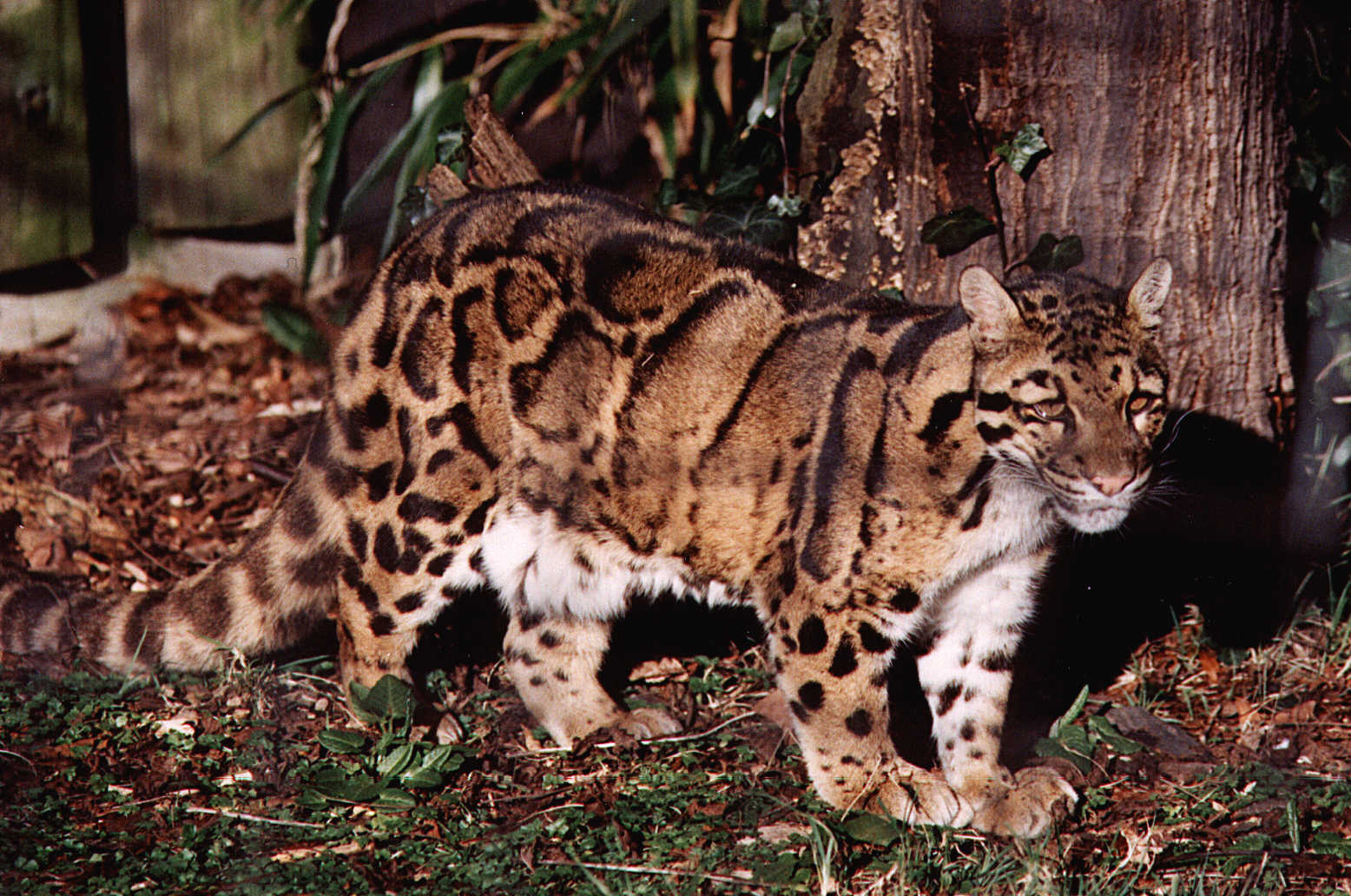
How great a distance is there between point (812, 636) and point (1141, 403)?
1004 mm

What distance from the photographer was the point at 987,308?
3.52 metres

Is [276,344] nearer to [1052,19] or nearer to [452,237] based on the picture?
[452,237]

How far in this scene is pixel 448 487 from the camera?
4.10 meters

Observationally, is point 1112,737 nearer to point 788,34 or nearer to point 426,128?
point 788,34

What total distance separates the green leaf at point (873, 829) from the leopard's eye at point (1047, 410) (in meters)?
1.09

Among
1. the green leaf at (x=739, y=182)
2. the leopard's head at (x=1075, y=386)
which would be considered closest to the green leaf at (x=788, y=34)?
the green leaf at (x=739, y=182)

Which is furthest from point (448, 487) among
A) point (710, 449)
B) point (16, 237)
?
point (16, 237)

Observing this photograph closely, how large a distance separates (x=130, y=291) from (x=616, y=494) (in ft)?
13.1

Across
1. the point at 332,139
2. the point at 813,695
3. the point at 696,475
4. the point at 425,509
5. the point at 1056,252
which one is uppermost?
the point at 1056,252

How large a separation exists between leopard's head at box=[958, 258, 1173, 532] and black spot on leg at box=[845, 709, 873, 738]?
0.73 m

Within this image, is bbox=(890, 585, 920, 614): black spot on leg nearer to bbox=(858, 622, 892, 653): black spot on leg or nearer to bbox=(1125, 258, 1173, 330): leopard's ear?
bbox=(858, 622, 892, 653): black spot on leg

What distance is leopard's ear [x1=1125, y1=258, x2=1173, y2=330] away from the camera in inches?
139

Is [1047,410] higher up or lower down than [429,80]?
lower down

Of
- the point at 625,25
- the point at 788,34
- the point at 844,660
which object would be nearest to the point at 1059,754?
the point at 844,660
